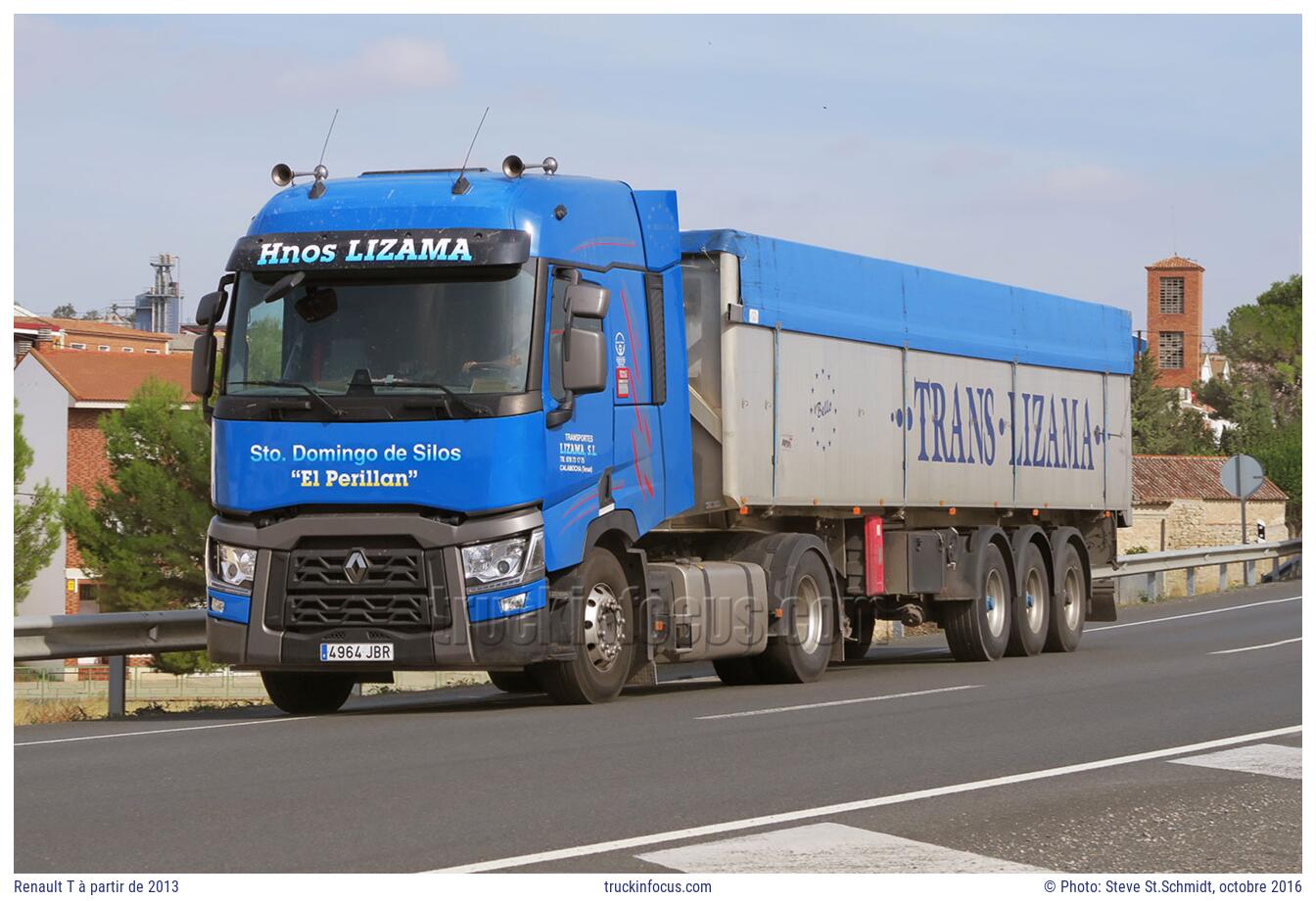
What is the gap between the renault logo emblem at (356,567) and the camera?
43.5 feet

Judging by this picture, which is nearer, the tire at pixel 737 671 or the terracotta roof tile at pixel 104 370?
the tire at pixel 737 671

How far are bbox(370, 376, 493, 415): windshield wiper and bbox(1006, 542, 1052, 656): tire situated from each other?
30.4 ft

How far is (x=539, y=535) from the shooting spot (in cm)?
1330

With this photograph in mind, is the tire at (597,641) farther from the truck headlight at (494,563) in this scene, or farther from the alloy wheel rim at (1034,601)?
the alloy wheel rim at (1034,601)

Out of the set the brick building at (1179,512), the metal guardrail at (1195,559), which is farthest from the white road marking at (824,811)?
the brick building at (1179,512)

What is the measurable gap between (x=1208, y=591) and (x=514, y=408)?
2616 centimetres

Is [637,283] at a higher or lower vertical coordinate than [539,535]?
higher

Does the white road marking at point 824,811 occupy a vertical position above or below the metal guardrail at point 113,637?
below

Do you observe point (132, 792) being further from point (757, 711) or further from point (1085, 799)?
point (757, 711)

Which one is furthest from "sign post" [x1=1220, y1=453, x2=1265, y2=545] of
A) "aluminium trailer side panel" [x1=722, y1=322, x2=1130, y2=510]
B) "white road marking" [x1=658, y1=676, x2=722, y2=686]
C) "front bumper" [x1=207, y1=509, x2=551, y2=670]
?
"front bumper" [x1=207, y1=509, x2=551, y2=670]

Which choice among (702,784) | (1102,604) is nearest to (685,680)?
(1102,604)

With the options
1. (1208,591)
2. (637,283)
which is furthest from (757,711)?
(1208,591)

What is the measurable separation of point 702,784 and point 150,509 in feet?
165

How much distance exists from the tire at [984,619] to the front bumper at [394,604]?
758 cm
